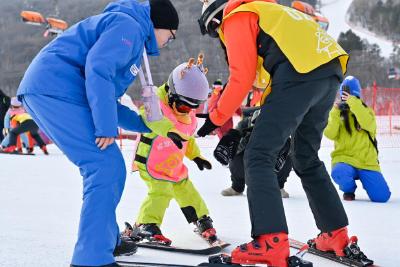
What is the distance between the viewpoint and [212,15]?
2711 mm

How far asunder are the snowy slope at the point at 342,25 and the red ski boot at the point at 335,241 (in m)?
51.1

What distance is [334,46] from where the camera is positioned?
2.57 meters

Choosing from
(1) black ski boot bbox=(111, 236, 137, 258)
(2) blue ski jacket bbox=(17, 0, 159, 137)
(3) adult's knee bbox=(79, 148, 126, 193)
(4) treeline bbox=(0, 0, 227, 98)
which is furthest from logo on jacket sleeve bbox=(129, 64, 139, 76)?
(4) treeline bbox=(0, 0, 227, 98)

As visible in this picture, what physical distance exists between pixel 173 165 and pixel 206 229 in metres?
0.45

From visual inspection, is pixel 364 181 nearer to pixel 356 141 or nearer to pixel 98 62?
pixel 356 141

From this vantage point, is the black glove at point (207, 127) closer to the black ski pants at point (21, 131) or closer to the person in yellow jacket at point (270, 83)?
the person in yellow jacket at point (270, 83)

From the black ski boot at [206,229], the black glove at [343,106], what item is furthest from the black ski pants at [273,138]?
the black glove at [343,106]

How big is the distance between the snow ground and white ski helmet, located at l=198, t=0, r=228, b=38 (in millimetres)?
1181

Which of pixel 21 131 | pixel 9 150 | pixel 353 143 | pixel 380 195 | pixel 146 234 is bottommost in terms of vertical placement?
pixel 9 150

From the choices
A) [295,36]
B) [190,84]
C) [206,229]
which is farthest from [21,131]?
[295,36]

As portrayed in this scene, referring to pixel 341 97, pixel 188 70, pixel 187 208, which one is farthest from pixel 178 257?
pixel 341 97

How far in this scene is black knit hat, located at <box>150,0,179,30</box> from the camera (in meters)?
2.58

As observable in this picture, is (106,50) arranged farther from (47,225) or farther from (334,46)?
(47,225)

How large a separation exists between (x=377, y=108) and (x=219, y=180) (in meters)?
14.6
